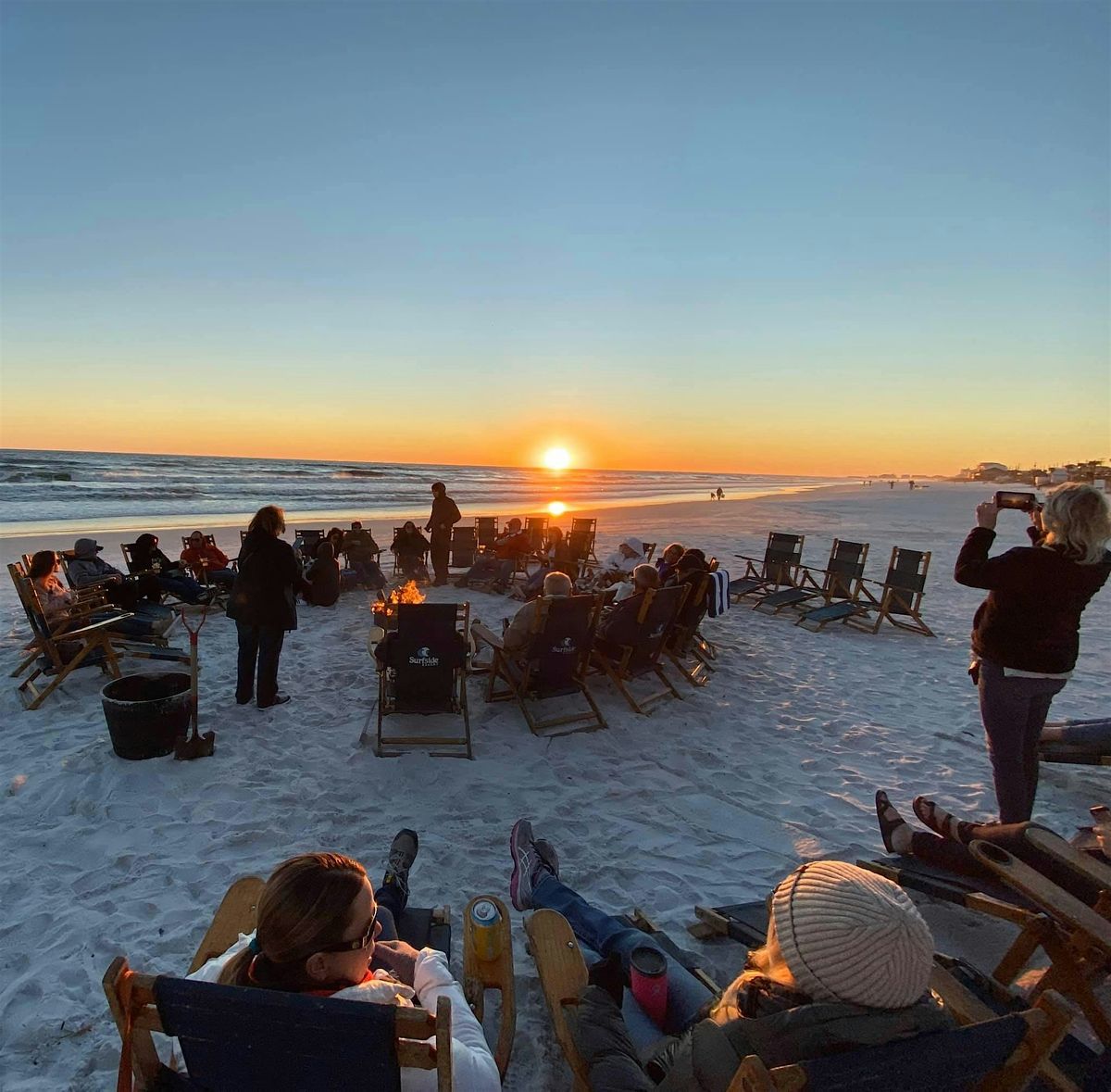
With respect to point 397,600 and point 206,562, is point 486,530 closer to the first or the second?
point 206,562

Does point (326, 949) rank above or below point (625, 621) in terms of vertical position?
above

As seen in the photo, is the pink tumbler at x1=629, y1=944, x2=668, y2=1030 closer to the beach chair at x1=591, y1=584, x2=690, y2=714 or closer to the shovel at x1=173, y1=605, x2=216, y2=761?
the beach chair at x1=591, y1=584, x2=690, y2=714

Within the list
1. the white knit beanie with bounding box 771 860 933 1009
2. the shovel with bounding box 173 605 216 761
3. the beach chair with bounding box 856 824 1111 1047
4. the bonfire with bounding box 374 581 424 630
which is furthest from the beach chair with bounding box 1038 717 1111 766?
the shovel with bounding box 173 605 216 761

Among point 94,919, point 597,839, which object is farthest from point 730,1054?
point 94,919

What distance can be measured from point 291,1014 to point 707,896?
2.53 meters

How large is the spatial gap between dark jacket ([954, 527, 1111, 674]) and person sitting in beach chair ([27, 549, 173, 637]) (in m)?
6.30

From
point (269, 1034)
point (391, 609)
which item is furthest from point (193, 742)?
point (269, 1034)

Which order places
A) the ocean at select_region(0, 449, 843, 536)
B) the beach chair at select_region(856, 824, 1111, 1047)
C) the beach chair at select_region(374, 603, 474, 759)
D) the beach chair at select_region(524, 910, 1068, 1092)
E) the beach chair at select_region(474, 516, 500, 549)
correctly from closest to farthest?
the beach chair at select_region(524, 910, 1068, 1092), the beach chair at select_region(856, 824, 1111, 1047), the beach chair at select_region(374, 603, 474, 759), the beach chair at select_region(474, 516, 500, 549), the ocean at select_region(0, 449, 843, 536)

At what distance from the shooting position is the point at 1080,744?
4148 mm

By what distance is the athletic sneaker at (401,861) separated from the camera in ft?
8.96

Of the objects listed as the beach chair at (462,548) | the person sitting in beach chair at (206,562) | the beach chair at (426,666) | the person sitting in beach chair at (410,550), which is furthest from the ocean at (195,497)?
the beach chair at (426,666)

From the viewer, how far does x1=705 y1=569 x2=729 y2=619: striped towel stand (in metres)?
6.64

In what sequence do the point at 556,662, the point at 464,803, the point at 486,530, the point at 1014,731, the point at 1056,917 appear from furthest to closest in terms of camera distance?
1. the point at 486,530
2. the point at 556,662
3. the point at 464,803
4. the point at 1014,731
5. the point at 1056,917

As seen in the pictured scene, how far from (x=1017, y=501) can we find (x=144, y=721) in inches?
211
